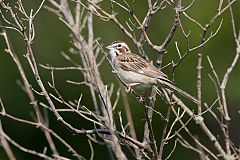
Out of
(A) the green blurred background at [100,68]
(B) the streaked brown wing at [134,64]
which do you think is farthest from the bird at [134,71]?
(A) the green blurred background at [100,68]

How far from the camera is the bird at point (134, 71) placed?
5.84 metres

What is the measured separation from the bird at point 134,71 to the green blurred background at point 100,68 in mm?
7213

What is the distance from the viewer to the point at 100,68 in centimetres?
1413

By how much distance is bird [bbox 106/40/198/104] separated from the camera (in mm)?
5836

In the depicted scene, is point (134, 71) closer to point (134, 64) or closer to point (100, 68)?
point (134, 64)

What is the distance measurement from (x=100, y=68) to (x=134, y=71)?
777cm

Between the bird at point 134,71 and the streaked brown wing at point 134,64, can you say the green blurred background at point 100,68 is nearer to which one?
the bird at point 134,71

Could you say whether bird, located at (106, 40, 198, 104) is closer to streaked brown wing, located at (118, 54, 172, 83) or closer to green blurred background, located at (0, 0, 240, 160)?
streaked brown wing, located at (118, 54, 172, 83)

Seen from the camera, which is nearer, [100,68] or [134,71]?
[134,71]

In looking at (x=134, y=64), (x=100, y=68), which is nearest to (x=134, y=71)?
(x=134, y=64)

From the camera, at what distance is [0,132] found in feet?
14.0

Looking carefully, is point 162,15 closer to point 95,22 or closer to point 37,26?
point 95,22

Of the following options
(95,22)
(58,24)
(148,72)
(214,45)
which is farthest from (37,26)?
(148,72)

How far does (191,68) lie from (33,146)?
3.37 metres
